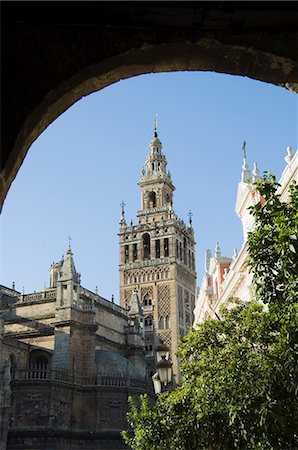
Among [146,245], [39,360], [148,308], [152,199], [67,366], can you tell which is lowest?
[67,366]

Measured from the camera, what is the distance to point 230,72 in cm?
351

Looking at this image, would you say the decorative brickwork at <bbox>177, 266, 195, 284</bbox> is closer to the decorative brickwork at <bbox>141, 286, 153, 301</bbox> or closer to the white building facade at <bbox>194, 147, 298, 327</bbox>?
the decorative brickwork at <bbox>141, 286, 153, 301</bbox>

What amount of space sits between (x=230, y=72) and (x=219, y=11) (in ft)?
2.24

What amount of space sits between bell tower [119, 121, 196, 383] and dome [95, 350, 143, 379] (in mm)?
17376

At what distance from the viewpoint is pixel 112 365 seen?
36.9m

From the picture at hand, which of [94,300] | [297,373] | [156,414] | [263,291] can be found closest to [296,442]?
[297,373]

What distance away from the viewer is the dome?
36.3m

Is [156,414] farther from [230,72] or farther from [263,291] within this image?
[230,72]

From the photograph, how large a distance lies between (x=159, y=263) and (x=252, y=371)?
5046cm

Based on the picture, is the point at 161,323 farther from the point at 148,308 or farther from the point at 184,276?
the point at 184,276

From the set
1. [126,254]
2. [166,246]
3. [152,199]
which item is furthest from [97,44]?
[152,199]

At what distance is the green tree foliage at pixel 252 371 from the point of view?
28.2 feet

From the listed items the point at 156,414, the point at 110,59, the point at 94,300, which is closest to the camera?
the point at 110,59

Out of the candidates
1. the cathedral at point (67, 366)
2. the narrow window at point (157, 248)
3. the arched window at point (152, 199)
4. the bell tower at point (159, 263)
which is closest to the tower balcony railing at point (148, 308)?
the bell tower at point (159, 263)
